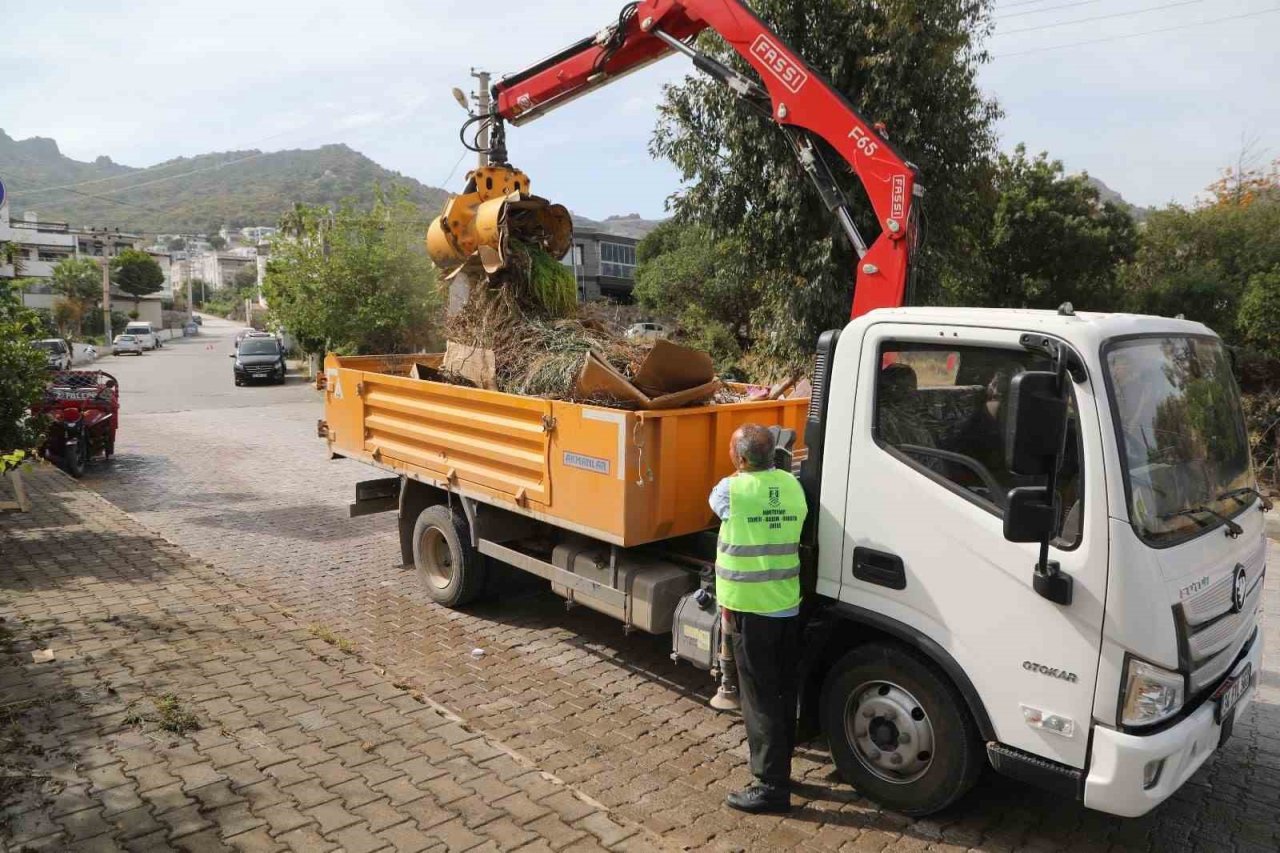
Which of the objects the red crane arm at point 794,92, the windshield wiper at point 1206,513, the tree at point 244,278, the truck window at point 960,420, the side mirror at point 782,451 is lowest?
the windshield wiper at point 1206,513

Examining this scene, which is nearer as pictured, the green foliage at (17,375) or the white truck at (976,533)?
the white truck at (976,533)

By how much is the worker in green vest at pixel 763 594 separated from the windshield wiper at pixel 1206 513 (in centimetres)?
133

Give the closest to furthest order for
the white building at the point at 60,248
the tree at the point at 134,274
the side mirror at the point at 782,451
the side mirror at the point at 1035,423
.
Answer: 1. the side mirror at the point at 1035,423
2. the side mirror at the point at 782,451
3. the white building at the point at 60,248
4. the tree at the point at 134,274

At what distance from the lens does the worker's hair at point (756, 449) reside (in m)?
3.62

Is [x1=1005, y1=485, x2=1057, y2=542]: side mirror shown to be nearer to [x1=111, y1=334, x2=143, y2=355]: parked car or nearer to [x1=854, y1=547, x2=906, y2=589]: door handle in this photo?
[x1=854, y1=547, x2=906, y2=589]: door handle

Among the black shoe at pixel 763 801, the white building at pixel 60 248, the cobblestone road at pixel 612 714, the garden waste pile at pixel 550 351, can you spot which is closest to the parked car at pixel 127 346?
the white building at pixel 60 248

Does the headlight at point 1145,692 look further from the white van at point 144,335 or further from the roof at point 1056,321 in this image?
the white van at point 144,335

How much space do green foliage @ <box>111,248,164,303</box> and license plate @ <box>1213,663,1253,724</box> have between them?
8875 cm

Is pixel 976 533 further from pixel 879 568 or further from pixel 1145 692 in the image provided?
pixel 1145 692

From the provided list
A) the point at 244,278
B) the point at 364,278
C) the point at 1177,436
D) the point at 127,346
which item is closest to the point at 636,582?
the point at 1177,436

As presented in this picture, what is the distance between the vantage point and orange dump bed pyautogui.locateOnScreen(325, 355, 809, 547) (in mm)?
4336

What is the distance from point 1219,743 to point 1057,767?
84cm

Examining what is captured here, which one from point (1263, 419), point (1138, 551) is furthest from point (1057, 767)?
point (1263, 419)

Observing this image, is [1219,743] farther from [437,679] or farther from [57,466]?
[57,466]
